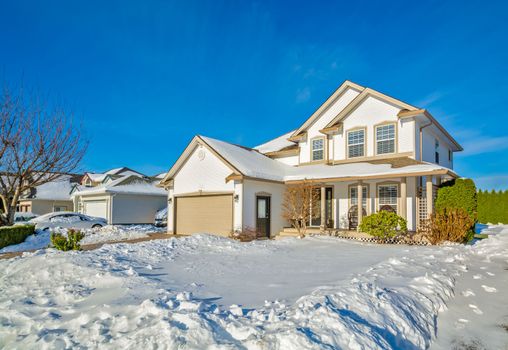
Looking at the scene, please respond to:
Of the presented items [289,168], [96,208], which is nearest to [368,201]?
[289,168]

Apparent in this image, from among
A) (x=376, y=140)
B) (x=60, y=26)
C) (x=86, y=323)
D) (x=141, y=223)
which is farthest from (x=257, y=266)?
(x=141, y=223)

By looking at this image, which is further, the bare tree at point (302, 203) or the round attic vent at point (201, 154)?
the round attic vent at point (201, 154)

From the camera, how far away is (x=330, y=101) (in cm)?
1753

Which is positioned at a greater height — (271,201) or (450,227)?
(271,201)

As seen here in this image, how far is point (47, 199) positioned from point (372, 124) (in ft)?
106

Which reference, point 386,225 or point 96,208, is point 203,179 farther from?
point 96,208

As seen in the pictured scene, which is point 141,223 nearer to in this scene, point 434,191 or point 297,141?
point 297,141

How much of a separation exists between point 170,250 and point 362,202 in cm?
1029

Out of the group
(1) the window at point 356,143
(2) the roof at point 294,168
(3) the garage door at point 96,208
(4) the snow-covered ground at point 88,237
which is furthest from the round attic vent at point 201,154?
(3) the garage door at point 96,208

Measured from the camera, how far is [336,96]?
17.4 meters

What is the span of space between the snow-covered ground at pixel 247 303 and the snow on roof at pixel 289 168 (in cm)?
548

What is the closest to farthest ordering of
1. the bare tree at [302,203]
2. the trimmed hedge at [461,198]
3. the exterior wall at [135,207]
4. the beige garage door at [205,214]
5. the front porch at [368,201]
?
1. the trimmed hedge at [461,198]
2. the front porch at [368,201]
3. the bare tree at [302,203]
4. the beige garage door at [205,214]
5. the exterior wall at [135,207]

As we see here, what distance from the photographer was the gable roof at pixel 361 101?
14.5 m

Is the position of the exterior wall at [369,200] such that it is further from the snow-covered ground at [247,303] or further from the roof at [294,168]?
the snow-covered ground at [247,303]
